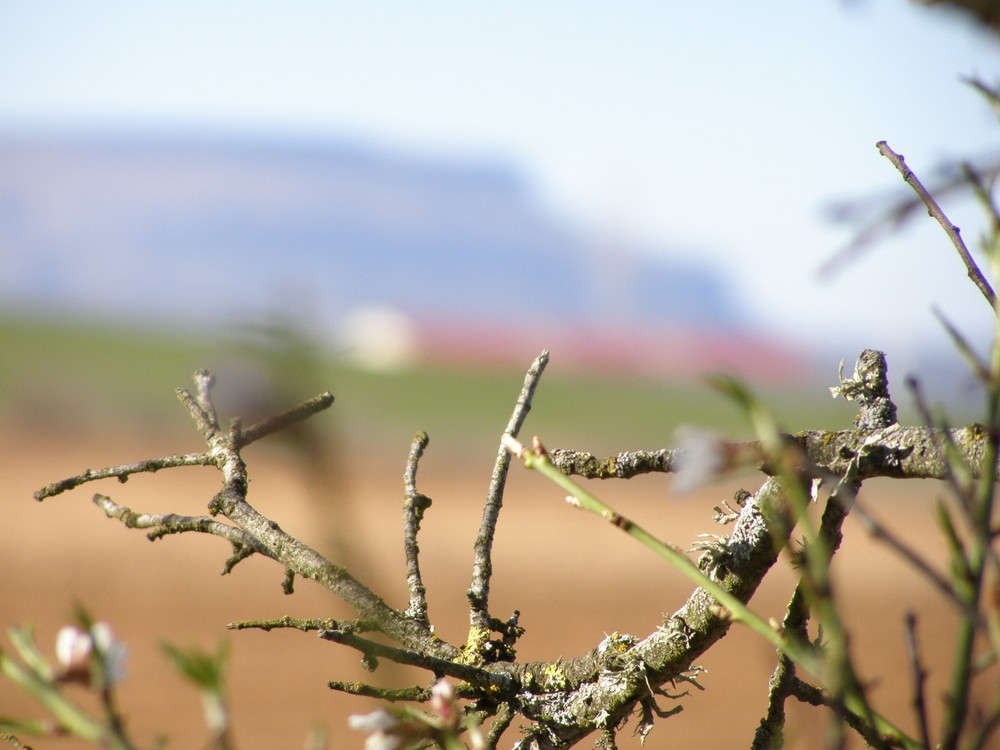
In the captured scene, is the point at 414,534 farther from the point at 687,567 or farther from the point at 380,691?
the point at 687,567

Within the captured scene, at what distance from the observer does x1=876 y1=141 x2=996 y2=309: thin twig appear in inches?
36.3

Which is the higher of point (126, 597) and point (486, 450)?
point (486, 450)

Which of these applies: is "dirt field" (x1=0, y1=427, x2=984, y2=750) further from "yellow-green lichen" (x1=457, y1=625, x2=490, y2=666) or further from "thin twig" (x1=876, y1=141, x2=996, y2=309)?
"thin twig" (x1=876, y1=141, x2=996, y2=309)

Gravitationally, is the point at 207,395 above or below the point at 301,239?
below

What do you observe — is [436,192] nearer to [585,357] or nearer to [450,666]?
[585,357]

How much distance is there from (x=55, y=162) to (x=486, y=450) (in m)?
118

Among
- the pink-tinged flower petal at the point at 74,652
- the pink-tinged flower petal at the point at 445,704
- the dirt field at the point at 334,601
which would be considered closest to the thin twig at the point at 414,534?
the pink-tinged flower petal at the point at 445,704

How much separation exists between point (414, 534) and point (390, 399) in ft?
73.7

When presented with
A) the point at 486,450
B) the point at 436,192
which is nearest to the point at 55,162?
the point at 436,192

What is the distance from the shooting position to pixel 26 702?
660 centimetres

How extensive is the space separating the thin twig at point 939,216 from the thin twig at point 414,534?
615mm

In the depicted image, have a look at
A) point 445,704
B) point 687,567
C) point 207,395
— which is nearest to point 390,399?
point 207,395

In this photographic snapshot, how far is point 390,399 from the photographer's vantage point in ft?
77.3

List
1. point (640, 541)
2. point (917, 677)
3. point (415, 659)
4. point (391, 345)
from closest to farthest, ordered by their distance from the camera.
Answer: point (917, 677) → point (640, 541) → point (415, 659) → point (391, 345)
